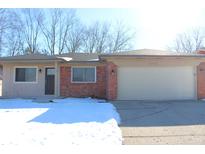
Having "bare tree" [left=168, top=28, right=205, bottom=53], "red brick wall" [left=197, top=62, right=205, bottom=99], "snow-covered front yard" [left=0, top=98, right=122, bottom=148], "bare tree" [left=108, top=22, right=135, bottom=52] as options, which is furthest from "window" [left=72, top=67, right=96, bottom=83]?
"bare tree" [left=168, top=28, right=205, bottom=53]

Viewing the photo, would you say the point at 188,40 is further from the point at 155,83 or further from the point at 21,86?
the point at 21,86

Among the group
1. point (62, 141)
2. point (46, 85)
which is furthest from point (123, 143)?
point (46, 85)

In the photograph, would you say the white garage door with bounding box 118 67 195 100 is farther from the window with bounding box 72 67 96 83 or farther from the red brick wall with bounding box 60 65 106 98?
the window with bounding box 72 67 96 83

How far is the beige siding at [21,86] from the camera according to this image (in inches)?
633

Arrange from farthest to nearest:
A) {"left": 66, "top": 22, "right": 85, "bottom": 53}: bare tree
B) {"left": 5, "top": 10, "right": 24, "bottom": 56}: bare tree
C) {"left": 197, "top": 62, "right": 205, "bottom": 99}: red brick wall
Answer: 1. {"left": 66, "top": 22, "right": 85, "bottom": 53}: bare tree
2. {"left": 5, "top": 10, "right": 24, "bottom": 56}: bare tree
3. {"left": 197, "top": 62, "right": 205, "bottom": 99}: red brick wall

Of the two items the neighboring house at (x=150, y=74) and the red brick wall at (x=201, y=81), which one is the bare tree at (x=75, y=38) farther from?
the red brick wall at (x=201, y=81)

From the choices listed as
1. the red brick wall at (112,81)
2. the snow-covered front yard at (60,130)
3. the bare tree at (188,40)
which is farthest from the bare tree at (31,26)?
the snow-covered front yard at (60,130)

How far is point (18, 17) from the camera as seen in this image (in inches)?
1390

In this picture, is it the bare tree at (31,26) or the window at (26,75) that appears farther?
the bare tree at (31,26)

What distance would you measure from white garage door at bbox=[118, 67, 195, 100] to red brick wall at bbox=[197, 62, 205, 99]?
353mm

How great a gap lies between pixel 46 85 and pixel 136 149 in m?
12.2

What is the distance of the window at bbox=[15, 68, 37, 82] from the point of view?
53.0 feet

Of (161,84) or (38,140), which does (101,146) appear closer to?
(38,140)

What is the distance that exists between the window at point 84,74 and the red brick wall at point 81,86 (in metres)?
0.27
